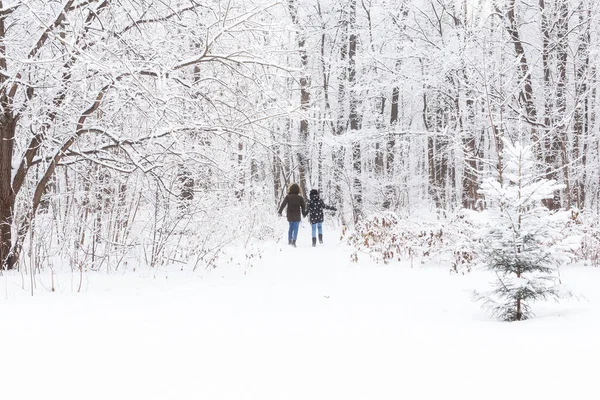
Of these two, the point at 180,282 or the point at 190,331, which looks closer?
the point at 190,331

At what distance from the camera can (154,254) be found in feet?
23.2

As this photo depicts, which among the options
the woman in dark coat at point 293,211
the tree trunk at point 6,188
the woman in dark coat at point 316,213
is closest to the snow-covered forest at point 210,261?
the tree trunk at point 6,188

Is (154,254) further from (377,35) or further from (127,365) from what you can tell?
(377,35)

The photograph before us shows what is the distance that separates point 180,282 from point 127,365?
A: 339 cm

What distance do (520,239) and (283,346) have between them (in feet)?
7.03

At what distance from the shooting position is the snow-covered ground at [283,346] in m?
2.44

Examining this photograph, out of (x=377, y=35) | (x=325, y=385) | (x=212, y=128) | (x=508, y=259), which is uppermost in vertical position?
(x=377, y=35)

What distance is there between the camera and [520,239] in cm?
388

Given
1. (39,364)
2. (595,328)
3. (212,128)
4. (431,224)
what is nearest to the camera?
(39,364)

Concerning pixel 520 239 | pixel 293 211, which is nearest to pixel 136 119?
pixel 520 239

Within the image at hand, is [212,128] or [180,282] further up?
[212,128]

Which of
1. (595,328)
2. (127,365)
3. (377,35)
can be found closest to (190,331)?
(127,365)

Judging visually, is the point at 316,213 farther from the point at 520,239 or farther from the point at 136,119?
the point at 520,239

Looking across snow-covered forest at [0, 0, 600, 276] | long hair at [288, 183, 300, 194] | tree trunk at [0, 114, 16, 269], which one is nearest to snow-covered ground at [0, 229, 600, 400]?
tree trunk at [0, 114, 16, 269]
